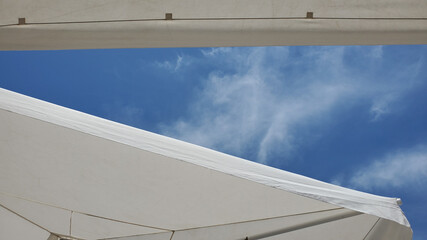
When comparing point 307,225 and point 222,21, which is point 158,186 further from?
point 222,21

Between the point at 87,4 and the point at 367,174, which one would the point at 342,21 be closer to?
the point at 87,4

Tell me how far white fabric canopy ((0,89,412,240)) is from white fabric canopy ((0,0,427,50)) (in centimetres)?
48

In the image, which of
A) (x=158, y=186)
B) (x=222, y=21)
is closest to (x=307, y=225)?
(x=158, y=186)

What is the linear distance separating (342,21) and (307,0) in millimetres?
232

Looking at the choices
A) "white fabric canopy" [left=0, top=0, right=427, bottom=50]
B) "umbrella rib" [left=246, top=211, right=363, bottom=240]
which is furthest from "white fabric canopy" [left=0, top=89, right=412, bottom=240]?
"white fabric canopy" [left=0, top=0, right=427, bottom=50]

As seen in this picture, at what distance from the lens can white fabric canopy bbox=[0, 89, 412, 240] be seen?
242 cm

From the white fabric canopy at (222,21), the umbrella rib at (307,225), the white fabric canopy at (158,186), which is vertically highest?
the white fabric canopy at (222,21)

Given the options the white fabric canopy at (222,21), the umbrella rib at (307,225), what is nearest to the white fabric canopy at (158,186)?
the umbrella rib at (307,225)

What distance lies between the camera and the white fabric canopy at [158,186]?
2.42 metres

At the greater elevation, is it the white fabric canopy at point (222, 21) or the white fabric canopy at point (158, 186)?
the white fabric canopy at point (222, 21)

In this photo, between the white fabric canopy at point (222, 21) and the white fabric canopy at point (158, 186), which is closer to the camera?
the white fabric canopy at point (158, 186)

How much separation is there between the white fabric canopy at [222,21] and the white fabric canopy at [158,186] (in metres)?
0.48

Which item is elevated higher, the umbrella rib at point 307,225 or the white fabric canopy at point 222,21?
the white fabric canopy at point 222,21

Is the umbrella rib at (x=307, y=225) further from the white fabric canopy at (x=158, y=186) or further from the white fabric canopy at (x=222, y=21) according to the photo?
the white fabric canopy at (x=222, y=21)
